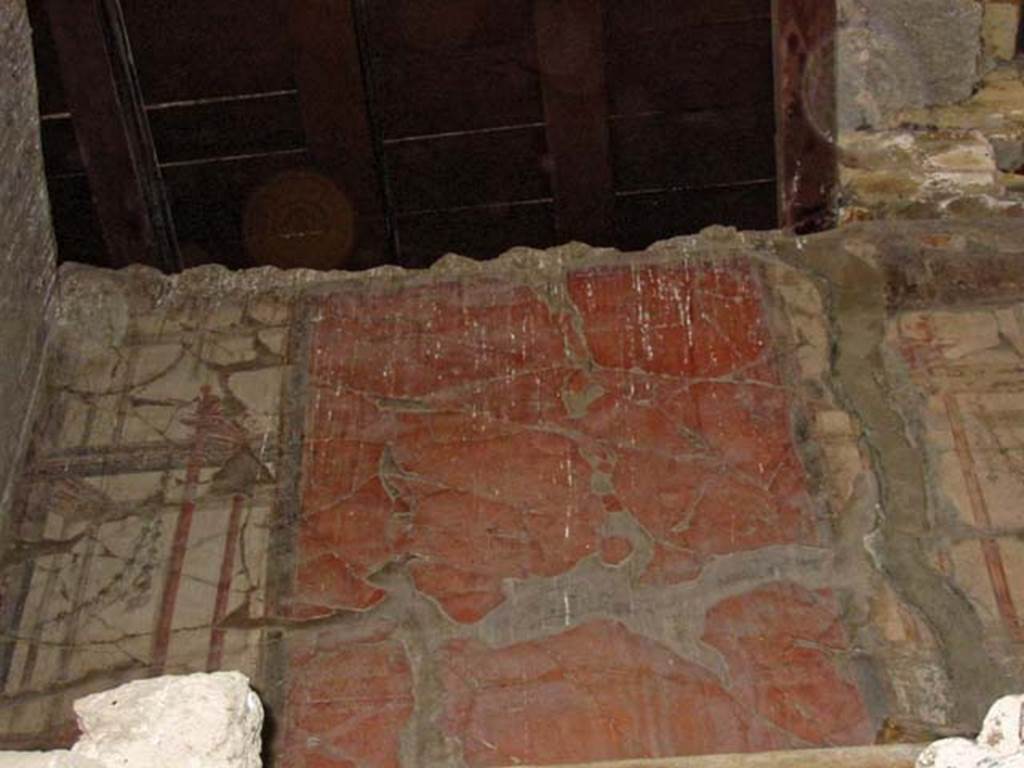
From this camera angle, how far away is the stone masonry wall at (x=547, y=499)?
301 centimetres

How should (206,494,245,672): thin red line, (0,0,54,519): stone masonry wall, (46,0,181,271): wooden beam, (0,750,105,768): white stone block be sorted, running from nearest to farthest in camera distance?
(0,750,105,768): white stone block → (206,494,245,672): thin red line → (0,0,54,519): stone masonry wall → (46,0,181,271): wooden beam

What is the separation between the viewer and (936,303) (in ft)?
12.0

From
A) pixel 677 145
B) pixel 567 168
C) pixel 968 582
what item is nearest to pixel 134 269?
pixel 567 168

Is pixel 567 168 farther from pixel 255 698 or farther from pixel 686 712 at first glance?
pixel 255 698

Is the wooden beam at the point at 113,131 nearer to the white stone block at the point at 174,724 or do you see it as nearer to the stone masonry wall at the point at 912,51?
the stone masonry wall at the point at 912,51

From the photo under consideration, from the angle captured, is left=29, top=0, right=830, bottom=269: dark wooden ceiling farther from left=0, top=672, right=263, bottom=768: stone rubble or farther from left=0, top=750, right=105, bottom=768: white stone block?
left=0, top=750, right=105, bottom=768: white stone block

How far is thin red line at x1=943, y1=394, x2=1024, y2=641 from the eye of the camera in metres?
3.06

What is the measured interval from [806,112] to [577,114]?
1.54 ft

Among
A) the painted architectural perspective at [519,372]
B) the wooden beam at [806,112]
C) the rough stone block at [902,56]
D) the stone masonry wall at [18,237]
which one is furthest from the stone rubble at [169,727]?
the rough stone block at [902,56]

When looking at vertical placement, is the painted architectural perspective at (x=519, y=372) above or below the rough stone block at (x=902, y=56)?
below

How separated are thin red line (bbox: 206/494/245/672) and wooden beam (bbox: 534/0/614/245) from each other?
3.34 ft

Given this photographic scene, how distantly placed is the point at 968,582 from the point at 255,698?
1367mm

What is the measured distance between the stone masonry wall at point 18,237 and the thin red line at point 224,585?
1.36ft

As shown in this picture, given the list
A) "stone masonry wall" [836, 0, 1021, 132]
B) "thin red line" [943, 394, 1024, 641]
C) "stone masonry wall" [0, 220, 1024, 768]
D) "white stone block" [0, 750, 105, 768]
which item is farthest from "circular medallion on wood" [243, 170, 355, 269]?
"white stone block" [0, 750, 105, 768]
